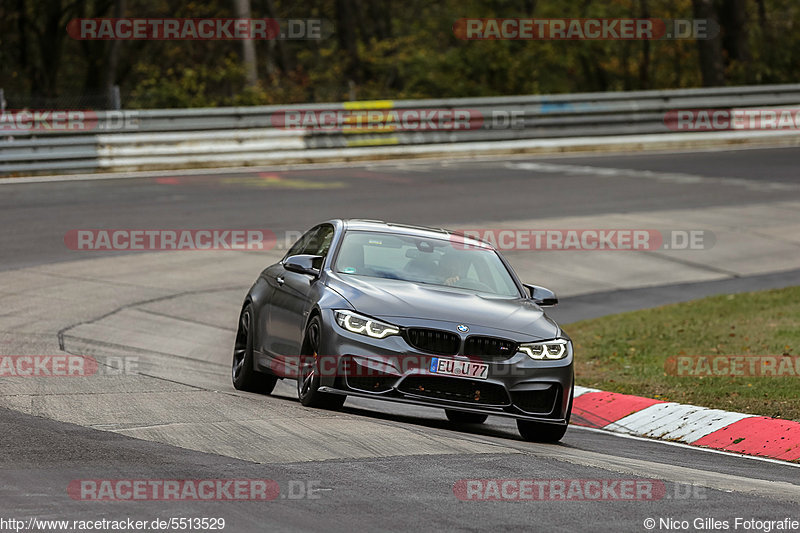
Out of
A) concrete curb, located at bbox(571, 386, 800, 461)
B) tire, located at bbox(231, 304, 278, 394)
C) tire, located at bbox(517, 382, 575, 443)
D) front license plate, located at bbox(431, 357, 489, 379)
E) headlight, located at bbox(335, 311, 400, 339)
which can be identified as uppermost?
headlight, located at bbox(335, 311, 400, 339)

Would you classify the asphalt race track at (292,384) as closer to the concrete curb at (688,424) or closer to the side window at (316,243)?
the concrete curb at (688,424)

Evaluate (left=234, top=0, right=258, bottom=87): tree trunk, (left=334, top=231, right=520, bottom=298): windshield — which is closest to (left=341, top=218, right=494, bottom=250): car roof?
(left=334, top=231, right=520, bottom=298): windshield

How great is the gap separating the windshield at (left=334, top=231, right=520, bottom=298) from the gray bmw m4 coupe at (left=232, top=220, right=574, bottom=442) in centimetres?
1

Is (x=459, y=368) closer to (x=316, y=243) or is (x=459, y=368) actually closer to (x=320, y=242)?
(x=320, y=242)

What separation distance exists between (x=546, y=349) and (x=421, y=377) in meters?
1.00

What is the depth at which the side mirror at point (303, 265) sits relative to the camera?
34.4ft

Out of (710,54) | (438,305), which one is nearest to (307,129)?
(710,54)

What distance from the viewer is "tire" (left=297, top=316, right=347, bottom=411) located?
9.66m

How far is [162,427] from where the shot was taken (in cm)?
865

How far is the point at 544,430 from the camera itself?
998 cm

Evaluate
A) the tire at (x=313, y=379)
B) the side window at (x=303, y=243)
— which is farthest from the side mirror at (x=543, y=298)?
the side window at (x=303, y=243)

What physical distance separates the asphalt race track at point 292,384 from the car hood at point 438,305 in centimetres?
81

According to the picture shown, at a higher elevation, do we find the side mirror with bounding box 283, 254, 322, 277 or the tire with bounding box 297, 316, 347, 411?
the side mirror with bounding box 283, 254, 322, 277

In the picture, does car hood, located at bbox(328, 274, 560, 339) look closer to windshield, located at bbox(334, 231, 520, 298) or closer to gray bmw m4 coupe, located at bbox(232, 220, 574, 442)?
gray bmw m4 coupe, located at bbox(232, 220, 574, 442)
